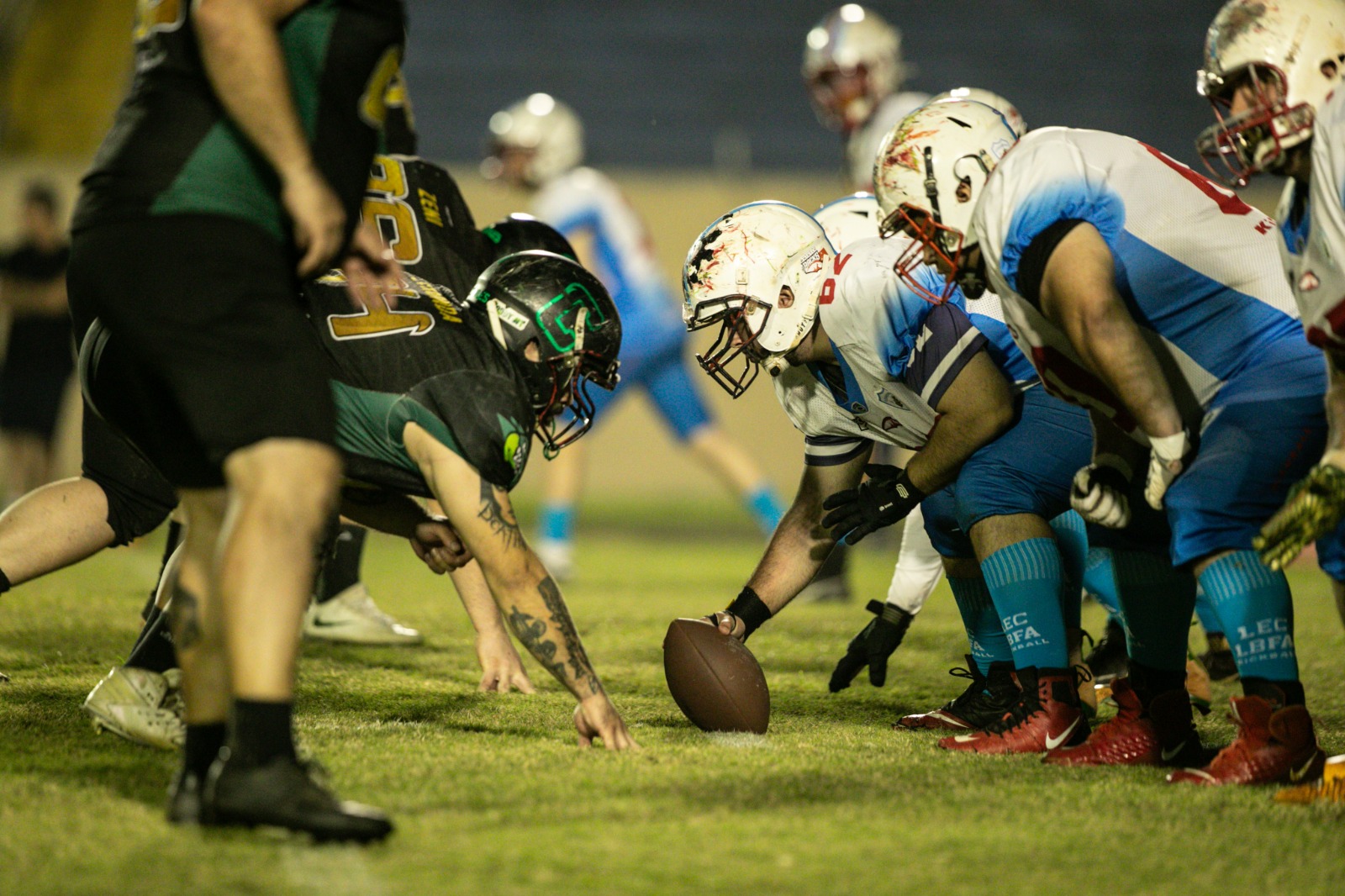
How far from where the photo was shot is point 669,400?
784 cm

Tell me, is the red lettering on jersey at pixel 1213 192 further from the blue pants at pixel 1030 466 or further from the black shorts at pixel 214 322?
the black shorts at pixel 214 322

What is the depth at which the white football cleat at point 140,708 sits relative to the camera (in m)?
3.36

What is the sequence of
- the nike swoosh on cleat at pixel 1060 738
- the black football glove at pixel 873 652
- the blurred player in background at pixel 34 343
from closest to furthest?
the nike swoosh on cleat at pixel 1060 738 < the black football glove at pixel 873 652 < the blurred player in background at pixel 34 343

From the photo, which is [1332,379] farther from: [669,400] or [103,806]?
[669,400]

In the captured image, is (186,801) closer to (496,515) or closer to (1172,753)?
(496,515)

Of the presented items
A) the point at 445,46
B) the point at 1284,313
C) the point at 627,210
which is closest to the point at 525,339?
the point at 1284,313

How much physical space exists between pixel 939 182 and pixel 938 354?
1.55ft

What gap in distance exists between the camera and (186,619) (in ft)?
9.07

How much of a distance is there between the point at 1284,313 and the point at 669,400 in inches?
191

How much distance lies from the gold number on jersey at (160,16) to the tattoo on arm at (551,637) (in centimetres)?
Result: 137

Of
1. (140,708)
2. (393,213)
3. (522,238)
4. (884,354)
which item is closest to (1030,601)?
(884,354)

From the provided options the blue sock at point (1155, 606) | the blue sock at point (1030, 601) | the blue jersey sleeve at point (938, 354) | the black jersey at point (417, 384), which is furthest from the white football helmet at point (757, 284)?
the blue sock at point (1155, 606)

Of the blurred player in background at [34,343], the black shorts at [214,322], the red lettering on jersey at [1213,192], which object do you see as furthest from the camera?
the blurred player in background at [34,343]

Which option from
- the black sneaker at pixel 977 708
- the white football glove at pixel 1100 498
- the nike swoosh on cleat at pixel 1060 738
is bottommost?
the black sneaker at pixel 977 708
